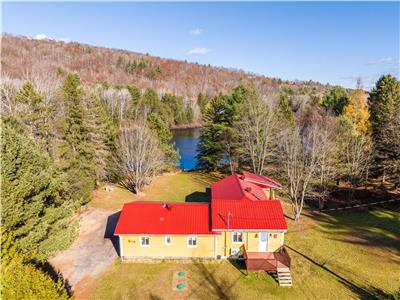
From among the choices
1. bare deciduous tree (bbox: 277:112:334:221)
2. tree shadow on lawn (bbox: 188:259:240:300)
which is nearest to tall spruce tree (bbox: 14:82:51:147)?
tree shadow on lawn (bbox: 188:259:240:300)

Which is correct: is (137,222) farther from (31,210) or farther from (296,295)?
(296,295)

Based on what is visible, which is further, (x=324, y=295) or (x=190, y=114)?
(x=190, y=114)

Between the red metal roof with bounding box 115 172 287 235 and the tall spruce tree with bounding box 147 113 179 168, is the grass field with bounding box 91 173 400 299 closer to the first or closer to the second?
the red metal roof with bounding box 115 172 287 235

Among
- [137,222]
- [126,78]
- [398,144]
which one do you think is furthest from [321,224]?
[126,78]

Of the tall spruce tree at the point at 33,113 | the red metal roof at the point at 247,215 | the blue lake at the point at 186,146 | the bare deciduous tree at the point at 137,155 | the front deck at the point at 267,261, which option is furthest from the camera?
the blue lake at the point at 186,146

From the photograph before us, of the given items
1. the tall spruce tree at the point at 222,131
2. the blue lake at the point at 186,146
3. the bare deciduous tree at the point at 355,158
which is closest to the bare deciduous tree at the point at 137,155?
the tall spruce tree at the point at 222,131

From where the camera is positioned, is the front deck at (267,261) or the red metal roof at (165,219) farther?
the red metal roof at (165,219)

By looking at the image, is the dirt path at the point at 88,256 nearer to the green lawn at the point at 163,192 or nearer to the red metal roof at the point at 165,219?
the red metal roof at the point at 165,219
